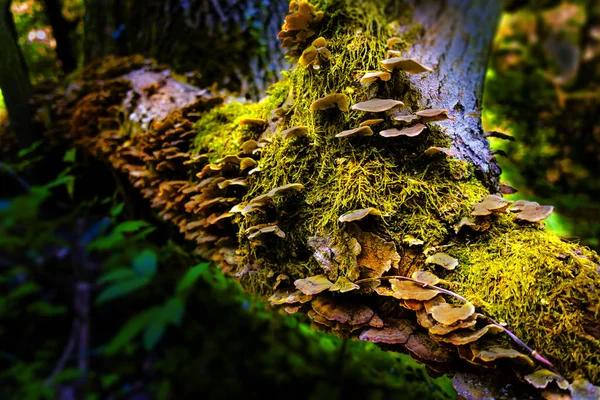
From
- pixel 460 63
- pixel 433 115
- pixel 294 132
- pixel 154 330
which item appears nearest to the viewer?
pixel 154 330

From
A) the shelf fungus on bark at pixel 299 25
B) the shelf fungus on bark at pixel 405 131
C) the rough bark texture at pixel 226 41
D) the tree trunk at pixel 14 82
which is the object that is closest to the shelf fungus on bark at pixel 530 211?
the shelf fungus on bark at pixel 405 131

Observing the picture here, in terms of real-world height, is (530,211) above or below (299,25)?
below

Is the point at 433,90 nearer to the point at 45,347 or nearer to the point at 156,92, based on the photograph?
the point at 45,347

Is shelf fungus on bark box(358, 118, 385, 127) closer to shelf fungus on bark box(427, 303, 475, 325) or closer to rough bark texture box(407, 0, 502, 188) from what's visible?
rough bark texture box(407, 0, 502, 188)

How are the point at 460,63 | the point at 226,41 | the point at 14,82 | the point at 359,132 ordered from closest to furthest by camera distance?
1. the point at 359,132
2. the point at 460,63
3. the point at 14,82
4. the point at 226,41

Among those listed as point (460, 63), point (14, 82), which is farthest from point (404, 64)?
point (14, 82)

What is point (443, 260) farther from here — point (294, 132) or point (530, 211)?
point (294, 132)

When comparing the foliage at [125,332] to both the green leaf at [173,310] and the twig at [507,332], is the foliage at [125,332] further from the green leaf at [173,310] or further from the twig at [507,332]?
the twig at [507,332]

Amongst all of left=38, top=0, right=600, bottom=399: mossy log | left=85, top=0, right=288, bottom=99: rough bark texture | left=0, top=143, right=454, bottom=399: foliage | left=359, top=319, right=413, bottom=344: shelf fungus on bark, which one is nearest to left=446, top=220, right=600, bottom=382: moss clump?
left=38, top=0, right=600, bottom=399: mossy log
